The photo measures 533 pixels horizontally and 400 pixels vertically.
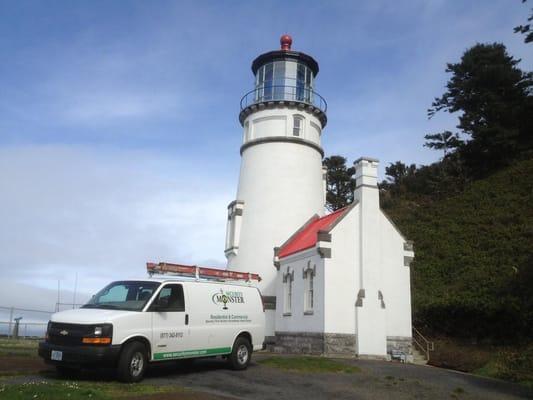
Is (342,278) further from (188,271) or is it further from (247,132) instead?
(247,132)

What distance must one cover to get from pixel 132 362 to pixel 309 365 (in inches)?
234

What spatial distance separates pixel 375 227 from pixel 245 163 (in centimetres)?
944

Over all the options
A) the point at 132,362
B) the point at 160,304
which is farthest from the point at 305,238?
the point at 132,362

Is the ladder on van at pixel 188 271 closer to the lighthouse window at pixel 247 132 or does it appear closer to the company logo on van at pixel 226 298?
the company logo on van at pixel 226 298

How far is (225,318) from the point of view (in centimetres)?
1359

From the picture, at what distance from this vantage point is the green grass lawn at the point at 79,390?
26.7ft

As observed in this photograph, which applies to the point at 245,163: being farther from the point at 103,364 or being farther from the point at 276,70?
the point at 103,364

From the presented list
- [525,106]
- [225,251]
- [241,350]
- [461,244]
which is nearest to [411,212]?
[461,244]

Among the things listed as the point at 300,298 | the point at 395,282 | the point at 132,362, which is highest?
the point at 395,282

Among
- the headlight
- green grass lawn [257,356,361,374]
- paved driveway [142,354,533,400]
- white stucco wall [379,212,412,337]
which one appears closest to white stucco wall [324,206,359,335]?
white stucco wall [379,212,412,337]

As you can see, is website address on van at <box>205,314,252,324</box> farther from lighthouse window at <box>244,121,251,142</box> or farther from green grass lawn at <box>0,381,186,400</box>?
lighthouse window at <box>244,121,251,142</box>

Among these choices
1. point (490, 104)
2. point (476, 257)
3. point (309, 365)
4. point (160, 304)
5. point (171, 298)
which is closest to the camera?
point (160, 304)

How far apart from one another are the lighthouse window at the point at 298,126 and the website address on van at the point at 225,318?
14551 millimetres

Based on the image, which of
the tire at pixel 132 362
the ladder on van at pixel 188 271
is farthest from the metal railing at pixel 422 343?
the tire at pixel 132 362
